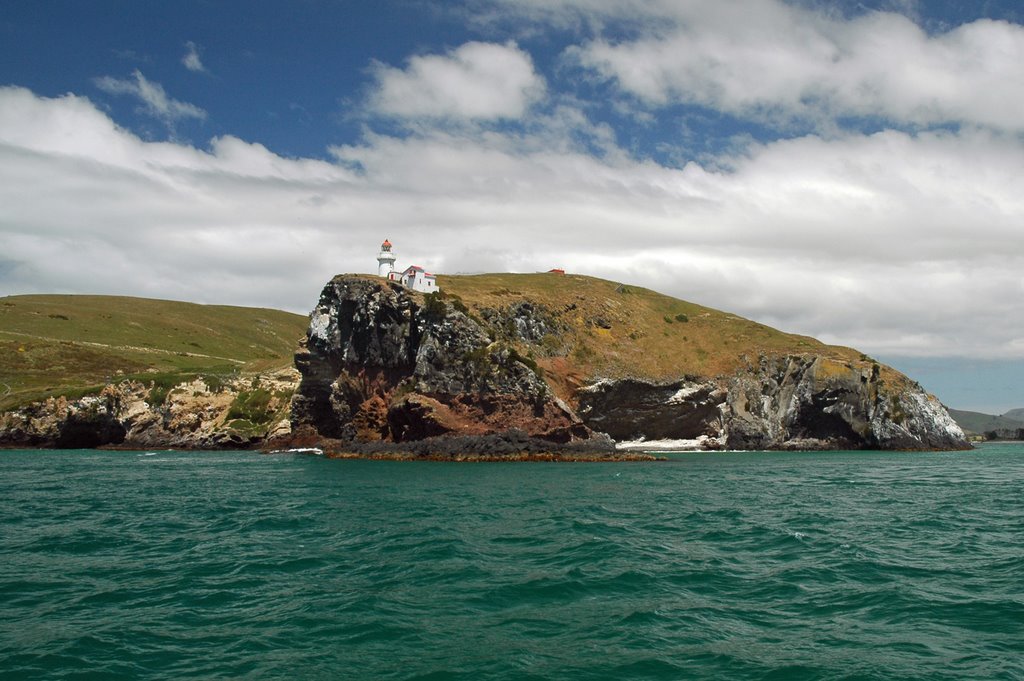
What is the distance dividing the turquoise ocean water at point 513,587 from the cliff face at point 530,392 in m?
42.9

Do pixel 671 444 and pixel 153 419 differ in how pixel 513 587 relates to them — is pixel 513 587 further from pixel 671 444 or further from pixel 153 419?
pixel 153 419

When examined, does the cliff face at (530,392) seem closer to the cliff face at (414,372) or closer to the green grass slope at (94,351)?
the cliff face at (414,372)

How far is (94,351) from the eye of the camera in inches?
5541

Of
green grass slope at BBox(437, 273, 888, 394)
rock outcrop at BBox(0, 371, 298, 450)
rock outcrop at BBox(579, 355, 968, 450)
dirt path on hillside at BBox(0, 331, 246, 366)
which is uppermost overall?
green grass slope at BBox(437, 273, 888, 394)

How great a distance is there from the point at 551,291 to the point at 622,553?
90.7 metres

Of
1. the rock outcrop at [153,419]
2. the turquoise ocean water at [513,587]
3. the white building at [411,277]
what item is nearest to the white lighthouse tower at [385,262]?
the white building at [411,277]

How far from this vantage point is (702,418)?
330 feet

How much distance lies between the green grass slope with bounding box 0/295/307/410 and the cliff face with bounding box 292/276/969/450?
3659 cm

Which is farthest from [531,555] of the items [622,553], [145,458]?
[145,458]

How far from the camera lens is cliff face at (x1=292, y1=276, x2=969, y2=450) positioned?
80938mm

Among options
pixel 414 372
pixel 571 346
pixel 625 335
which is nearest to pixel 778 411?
pixel 625 335

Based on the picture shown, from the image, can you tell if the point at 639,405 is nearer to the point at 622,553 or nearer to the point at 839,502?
the point at 839,502

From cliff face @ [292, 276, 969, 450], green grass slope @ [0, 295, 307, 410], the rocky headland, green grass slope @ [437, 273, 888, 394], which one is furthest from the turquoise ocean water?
green grass slope @ [0, 295, 307, 410]

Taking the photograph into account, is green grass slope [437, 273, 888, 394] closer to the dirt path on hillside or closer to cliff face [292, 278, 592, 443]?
cliff face [292, 278, 592, 443]
